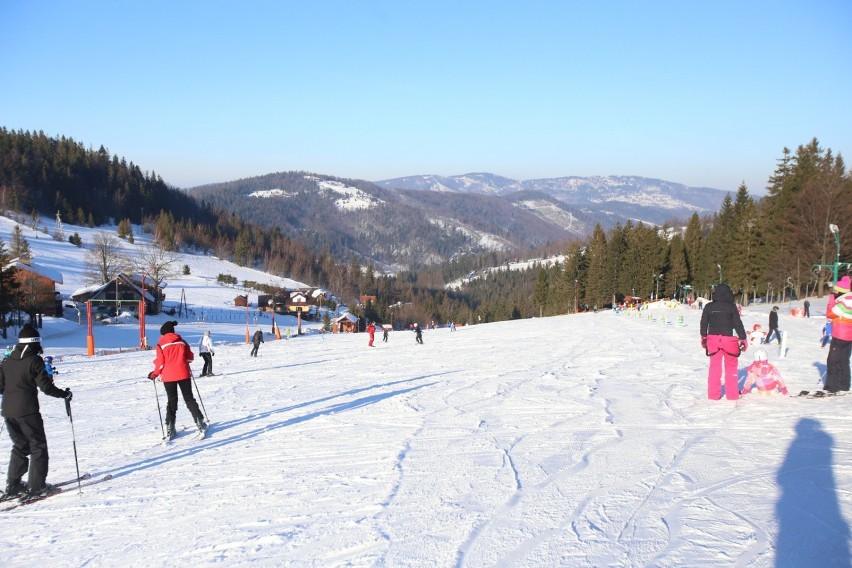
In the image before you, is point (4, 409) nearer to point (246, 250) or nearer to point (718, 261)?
point (718, 261)

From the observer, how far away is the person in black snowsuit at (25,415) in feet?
19.6

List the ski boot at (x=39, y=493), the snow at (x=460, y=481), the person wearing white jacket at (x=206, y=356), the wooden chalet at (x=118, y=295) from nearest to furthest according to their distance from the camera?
the snow at (x=460, y=481), the ski boot at (x=39, y=493), the person wearing white jacket at (x=206, y=356), the wooden chalet at (x=118, y=295)

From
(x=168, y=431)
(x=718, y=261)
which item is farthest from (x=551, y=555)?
(x=718, y=261)

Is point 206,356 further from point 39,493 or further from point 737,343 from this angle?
point 737,343

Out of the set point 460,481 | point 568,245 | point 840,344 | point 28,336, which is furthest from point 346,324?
point 568,245

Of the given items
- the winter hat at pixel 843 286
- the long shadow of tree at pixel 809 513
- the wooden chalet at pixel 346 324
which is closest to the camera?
the long shadow of tree at pixel 809 513

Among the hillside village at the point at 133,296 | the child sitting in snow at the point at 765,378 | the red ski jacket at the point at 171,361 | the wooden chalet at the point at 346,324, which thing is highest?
the red ski jacket at the point at 171,361

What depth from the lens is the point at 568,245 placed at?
5128 inches

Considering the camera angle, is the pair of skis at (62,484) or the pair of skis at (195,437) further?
the pair of skis at (195,437)

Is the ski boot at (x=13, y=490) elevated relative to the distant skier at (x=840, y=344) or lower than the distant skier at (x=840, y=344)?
lower

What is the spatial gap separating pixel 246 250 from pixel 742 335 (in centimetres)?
13337

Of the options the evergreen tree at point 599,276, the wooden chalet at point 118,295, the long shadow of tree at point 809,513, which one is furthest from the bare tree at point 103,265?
the long shadow of tree at point 809,513

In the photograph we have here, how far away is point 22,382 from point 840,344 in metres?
10.6

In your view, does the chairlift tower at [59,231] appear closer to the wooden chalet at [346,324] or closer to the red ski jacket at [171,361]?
the wooden chalet at [346,324]
